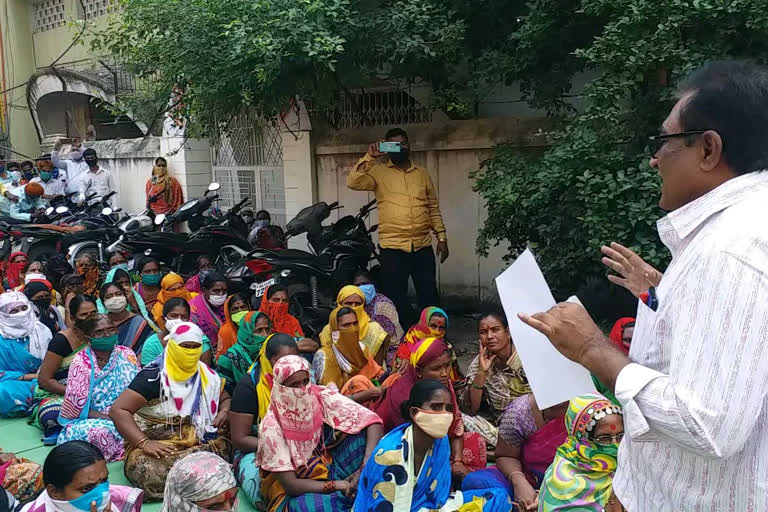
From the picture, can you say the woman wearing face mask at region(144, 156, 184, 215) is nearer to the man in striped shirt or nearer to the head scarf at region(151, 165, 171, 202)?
the head scarf at region(151, 165, 171, 202)

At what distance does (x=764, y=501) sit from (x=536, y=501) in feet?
6.24

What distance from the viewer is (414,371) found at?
3564 millimetres

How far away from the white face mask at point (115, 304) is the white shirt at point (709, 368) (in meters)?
4.56

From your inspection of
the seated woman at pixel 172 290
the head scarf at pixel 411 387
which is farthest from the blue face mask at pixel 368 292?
the head scarf at pixel 411 387

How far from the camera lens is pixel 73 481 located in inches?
104

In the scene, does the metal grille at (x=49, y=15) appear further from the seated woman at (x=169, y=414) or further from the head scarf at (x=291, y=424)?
the head scarf at (x=291, y=424)

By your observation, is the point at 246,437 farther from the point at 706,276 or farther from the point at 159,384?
the point at 706,276

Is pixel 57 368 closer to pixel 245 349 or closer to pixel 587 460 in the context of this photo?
pixel 245 349

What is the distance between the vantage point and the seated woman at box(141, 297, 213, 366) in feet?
15.7

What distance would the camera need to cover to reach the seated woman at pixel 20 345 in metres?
5.05

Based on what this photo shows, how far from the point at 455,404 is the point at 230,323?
2.30m

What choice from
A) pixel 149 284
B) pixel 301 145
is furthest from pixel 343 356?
pixel 301 145

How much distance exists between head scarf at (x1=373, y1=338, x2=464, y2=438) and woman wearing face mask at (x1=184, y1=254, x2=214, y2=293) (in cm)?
309

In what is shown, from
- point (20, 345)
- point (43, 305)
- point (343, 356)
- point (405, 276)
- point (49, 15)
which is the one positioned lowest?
point (20, 345)
